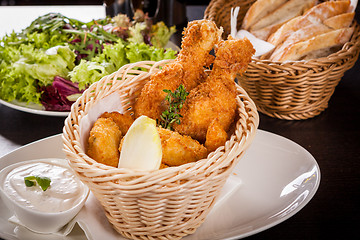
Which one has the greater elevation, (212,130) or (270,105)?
(212,130)

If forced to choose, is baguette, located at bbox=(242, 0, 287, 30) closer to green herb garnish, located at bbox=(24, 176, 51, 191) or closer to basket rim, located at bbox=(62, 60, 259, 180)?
basket rim, located at bbox=(62, 60, 259, 180)

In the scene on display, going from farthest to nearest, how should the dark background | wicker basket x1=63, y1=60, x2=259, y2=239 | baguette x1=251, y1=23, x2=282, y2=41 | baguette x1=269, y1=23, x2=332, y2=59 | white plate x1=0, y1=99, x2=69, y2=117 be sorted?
baguette x1=251, y1=23, x2=282, y2=41
baguette x1=269, y1=23, x2=332, y2=59
white plate x1=0, y1=99, x2=69, y2=117
the dark background
wicker basket x1=63, y1=60, x2=259, y2=239

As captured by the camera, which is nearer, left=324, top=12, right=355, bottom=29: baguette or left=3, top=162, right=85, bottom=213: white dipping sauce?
left=3, top=162, right=85, bottom=213: white dipping sauce

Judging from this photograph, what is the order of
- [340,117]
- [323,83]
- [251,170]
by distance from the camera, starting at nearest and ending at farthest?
1. [251,170]
2. [323,83]
3. [340,117]

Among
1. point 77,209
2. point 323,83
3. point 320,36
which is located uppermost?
point 320,36

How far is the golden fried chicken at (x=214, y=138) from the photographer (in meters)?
1.19

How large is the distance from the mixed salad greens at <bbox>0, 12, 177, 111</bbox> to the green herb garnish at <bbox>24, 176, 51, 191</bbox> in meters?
0.84

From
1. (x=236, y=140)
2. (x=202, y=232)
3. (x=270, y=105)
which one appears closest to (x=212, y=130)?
(x=236, y=140)

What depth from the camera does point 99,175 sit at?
989 mm

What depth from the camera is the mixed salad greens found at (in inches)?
80.2

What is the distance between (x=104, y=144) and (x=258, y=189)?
601 mm

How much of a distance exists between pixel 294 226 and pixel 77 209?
0.72 meters

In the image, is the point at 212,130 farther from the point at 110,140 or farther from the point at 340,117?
the point at 340,117

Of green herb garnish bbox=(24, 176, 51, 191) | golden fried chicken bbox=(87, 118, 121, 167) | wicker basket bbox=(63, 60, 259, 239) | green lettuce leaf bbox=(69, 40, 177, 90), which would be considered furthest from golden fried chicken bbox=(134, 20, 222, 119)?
green lettuce leaf bbox=(69, 40, 177, 90)
